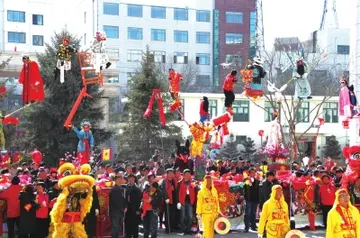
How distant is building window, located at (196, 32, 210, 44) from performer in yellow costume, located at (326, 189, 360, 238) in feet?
195

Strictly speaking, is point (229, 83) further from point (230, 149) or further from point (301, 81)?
point (230, 149)

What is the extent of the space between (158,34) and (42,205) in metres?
54.2

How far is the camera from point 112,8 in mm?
63406

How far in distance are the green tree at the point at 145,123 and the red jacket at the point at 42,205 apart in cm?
2017

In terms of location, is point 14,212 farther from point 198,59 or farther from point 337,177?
point 198,59

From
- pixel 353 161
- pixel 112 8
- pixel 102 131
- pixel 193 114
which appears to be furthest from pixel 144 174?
pixel 112 8

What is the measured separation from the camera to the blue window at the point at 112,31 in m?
63.4

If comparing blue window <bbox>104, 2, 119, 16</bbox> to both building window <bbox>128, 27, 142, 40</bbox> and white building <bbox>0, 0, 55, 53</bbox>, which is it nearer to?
building window <bbox>128, 27, 142, 40</bbox>

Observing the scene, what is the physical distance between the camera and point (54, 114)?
3064 centimetres

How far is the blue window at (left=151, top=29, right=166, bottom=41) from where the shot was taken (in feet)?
217

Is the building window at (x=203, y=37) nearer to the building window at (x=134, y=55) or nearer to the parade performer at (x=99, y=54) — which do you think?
the building window at (x=134, y=55)

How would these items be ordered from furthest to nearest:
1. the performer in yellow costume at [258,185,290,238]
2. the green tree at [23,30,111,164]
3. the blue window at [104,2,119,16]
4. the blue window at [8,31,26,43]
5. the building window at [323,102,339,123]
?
the blue window at [8,31,26,43]
the blue window at [104,2,119,16]
the building window at [323,102,339,123]
the green tree at [23,30,111,164]
the performer in yellow costume at [258,185,290,238]

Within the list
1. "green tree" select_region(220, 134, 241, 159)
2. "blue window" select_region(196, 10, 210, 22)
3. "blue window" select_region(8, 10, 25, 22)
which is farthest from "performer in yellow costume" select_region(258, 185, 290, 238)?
"blue window" select_region(8, 10, 25, 22)

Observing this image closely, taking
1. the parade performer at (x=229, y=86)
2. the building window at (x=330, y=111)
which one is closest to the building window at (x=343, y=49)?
the building window at (x=330, y=111)
